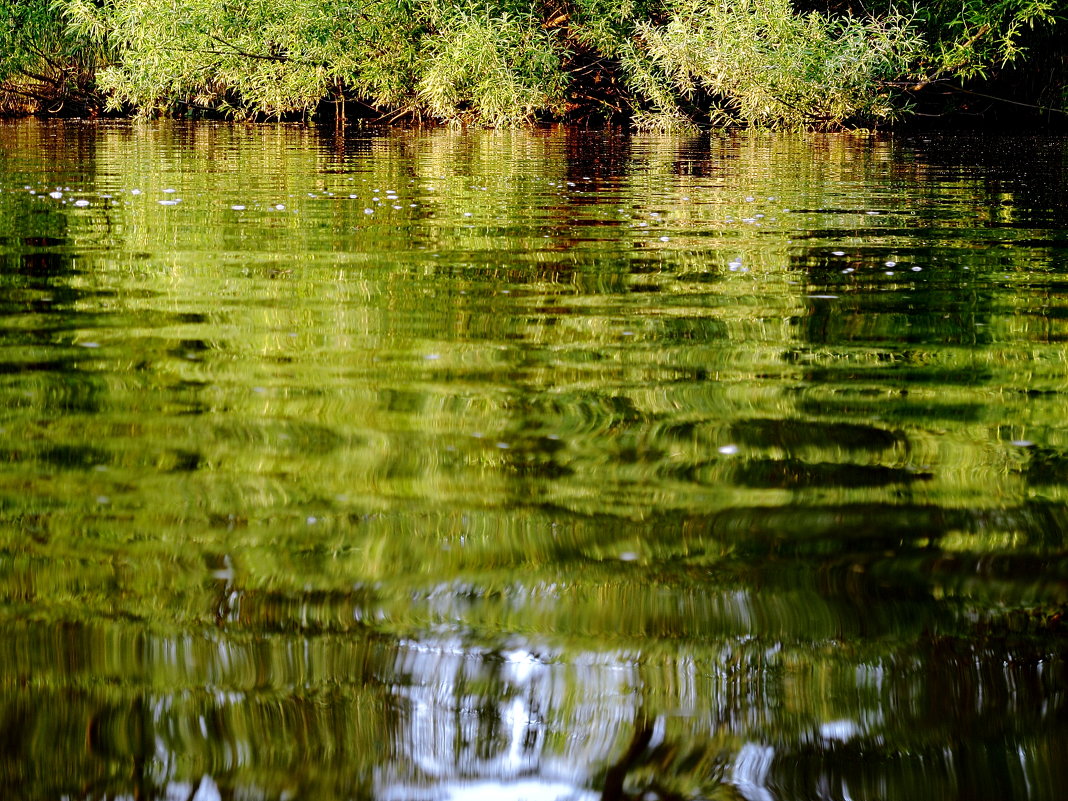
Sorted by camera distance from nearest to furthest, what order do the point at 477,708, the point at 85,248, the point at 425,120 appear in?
the point at 477,708 → the point at 85,248 → the point at 425,120

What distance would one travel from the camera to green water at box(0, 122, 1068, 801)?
1.80m

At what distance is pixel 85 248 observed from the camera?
7.17 metres

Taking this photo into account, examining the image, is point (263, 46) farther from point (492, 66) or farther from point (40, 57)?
point (40, 57)

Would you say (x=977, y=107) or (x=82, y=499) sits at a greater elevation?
(x=977, y=107)

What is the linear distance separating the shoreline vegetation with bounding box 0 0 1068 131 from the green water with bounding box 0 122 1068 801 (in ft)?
52.2

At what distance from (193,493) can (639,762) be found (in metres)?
1.41

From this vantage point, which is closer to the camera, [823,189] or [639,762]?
[639,762]

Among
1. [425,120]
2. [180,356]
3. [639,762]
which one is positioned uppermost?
[425,120]

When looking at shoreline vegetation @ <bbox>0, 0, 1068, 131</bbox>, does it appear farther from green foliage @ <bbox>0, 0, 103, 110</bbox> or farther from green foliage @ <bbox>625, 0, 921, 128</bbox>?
green foliage @ <bbox>0, 0, 103, 110</bbox>

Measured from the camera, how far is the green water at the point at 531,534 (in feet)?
5.91

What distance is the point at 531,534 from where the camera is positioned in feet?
8.60

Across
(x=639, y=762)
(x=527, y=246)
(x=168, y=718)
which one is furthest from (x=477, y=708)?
(x=527, y=246)

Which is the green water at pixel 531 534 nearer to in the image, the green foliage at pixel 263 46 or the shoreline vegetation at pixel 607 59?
the shoreline vegetation at pixel 607 59

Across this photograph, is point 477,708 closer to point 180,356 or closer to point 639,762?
point 639,762
